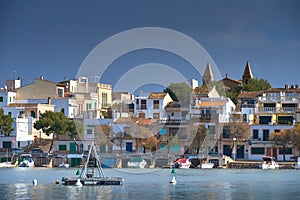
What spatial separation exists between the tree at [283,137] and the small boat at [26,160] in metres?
24.0

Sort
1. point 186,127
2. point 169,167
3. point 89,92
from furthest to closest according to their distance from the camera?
point 89,92 < point 186,127 < point 169,167

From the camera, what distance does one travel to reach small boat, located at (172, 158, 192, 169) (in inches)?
2793

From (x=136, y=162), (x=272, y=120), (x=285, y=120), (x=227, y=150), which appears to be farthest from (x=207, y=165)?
(x=285, y=120)

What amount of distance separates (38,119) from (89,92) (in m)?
14.5

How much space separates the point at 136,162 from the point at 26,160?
35.9 ft

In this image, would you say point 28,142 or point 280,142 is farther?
point 28,142

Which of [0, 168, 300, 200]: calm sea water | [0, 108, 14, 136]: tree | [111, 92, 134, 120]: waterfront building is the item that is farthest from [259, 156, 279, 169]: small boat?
[0, 108, 14, 136]: tree

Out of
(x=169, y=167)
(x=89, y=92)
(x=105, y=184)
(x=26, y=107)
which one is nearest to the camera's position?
(x=105, y=184)

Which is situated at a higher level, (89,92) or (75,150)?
(89,92)

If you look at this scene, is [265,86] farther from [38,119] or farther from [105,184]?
[105,184]

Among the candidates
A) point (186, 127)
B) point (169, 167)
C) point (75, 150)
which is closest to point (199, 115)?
point (186, 127)

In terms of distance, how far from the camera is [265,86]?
99562 mm

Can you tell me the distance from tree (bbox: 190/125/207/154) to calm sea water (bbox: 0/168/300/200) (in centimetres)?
754

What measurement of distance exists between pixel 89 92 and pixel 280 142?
3078 cm
